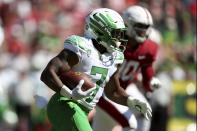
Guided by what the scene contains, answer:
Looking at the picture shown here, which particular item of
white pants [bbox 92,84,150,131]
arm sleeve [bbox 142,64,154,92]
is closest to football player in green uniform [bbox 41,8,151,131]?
white pants [bbox 92,84,150,131]

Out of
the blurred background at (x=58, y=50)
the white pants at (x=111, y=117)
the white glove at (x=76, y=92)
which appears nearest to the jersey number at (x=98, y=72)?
the white glove at (x=76, y=92)

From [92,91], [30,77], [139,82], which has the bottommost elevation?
[30,77]

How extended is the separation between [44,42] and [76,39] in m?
6.74

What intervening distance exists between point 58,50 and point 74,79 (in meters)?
6.37

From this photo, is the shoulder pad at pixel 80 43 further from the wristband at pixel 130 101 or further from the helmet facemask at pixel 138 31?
the helmet facemask at pixel 138 31

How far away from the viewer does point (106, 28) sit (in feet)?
19.6

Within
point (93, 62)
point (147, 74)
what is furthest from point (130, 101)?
point (147, 74)

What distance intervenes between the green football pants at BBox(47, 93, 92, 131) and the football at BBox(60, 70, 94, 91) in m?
0.13

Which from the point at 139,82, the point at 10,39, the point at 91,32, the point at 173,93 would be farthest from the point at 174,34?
the point at 91,32

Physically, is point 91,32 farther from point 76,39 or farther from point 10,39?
point 10,39

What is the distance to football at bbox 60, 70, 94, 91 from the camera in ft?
19.2

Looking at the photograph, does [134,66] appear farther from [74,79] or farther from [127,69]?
[74,79]

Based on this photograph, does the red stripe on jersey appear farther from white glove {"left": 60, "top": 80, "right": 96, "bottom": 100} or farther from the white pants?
white glove {"left": 60, "top": 80, "right": 96, "bottom": 100}

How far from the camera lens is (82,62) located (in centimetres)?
583
